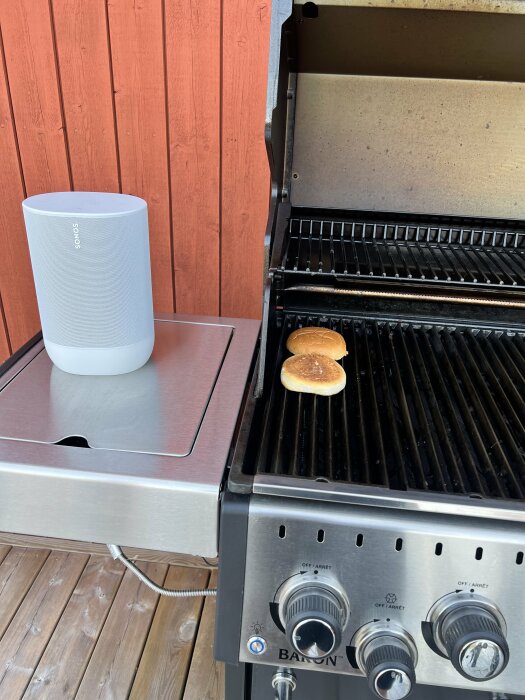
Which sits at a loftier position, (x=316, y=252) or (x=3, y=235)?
(x=316, y=252)

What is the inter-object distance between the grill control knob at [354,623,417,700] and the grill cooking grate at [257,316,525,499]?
0.19 meters

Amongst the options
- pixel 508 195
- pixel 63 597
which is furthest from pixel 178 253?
pixel 63 597

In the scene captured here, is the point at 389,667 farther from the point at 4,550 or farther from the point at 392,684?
the point at 4,550

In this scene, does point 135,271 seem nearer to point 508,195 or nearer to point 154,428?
point 154,428

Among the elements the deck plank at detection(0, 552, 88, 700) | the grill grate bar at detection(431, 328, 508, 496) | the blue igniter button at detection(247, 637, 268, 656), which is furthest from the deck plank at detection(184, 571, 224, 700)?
the grill grate bar at detection(431, 328, 508, 496)

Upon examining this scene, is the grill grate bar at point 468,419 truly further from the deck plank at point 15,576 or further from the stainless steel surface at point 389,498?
the deck plank at point 15,576

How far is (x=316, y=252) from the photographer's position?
103cm

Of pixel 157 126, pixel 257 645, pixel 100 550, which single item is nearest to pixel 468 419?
pixel 257 645

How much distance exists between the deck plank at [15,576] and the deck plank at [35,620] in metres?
0.02

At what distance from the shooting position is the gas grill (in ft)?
2.15

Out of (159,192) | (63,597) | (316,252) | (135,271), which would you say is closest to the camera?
(135,271)

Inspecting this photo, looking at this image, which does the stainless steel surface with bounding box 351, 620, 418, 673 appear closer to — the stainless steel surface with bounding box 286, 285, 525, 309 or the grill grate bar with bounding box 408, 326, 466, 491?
the grill grate bar with bounding box 408, 326, 466, 491

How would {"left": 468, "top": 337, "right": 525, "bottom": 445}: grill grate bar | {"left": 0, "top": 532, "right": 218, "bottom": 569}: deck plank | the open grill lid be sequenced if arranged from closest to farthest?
{"left": 468, "top": 337, "right": 525, "bottom": 445}: grill grate bar < the open grill lid < {"left": 0, "top": 532, "right": 218, "bottom": 569}: deck plank

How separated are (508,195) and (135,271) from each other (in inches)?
31.2
